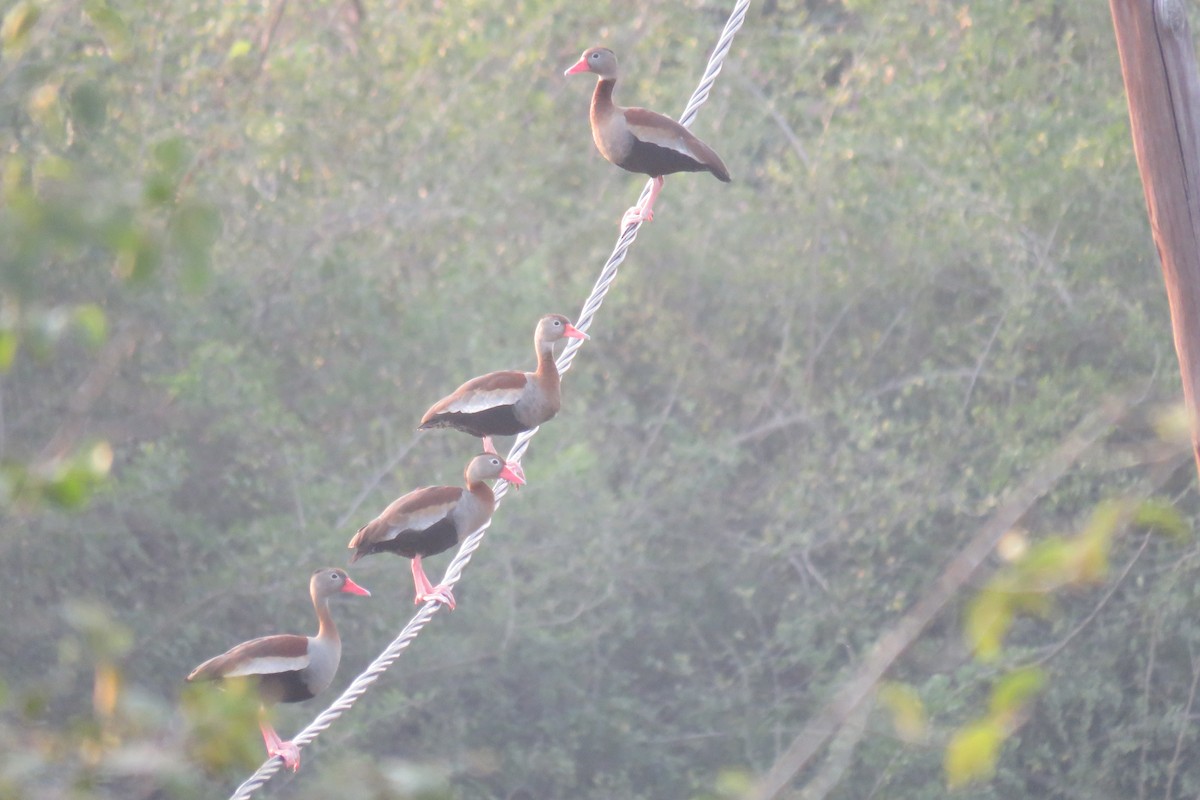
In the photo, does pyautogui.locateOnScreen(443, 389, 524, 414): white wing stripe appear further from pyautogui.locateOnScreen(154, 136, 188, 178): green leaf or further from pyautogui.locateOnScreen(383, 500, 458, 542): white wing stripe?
pyautogui.locateOnScreen(154, 136, 188, 178): green leaf

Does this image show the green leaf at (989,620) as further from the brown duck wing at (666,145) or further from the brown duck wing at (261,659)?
the brown duck wing at (666,145)

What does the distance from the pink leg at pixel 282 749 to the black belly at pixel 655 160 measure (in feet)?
6.54

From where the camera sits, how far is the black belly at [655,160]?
16.9 ft

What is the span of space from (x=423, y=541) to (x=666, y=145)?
141cm

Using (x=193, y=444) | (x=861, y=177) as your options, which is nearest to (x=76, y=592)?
(x=193, y=444)

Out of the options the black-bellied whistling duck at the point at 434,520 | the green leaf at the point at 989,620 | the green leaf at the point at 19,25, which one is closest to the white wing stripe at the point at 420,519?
the black-bellied whistling duck at the point at 434,520

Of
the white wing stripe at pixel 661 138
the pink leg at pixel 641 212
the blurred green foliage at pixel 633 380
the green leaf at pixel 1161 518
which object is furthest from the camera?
the blurred green foliage at pixel 633 380

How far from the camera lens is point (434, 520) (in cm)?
485

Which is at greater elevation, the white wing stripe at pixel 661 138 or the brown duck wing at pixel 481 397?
the white wing stripe at pixel 661 138

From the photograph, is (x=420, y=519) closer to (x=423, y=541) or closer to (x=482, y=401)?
(x=423, y=541)

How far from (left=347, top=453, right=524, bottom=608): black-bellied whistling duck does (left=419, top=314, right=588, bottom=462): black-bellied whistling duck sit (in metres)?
0.12

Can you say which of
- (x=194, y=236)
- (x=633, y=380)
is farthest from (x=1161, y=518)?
(x=633, y=380)

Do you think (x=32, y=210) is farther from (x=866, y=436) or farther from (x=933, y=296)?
(x=933, y=296)

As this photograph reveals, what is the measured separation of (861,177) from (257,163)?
11.3ft
